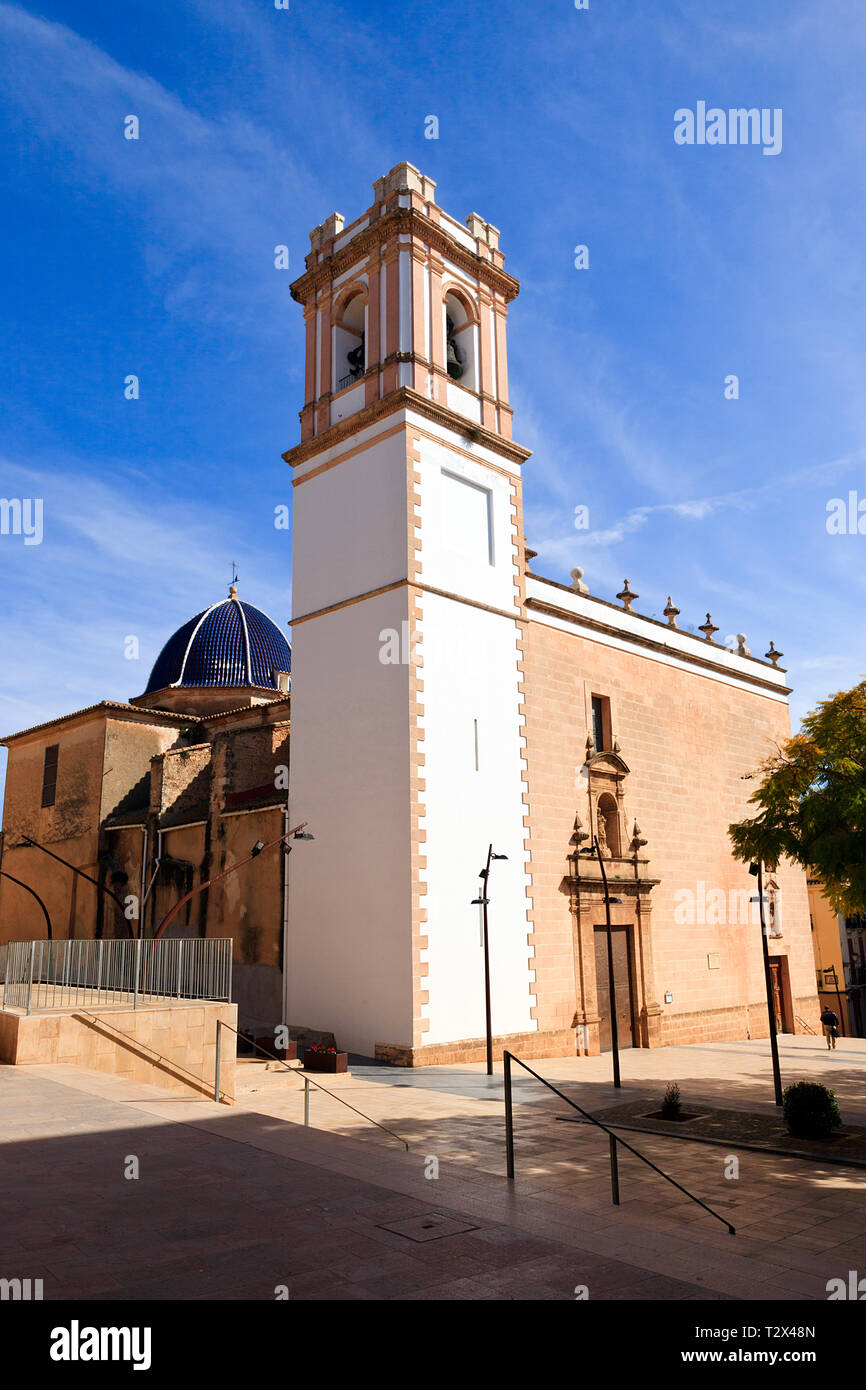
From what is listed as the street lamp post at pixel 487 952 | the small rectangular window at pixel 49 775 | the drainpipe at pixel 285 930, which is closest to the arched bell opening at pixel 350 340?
the drainpipe at pixel 285 930

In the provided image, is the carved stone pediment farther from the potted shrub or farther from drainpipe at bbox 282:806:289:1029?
the potted shrub

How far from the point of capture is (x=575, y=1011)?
19641 millimetres

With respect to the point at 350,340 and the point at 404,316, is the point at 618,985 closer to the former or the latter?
the point at 404,316

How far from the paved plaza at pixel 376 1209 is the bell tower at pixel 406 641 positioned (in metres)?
5.43

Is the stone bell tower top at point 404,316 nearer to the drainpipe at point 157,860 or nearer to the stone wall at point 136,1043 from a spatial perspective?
the drainpipe at point 157,860

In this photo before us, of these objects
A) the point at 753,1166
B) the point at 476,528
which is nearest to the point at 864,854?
the point at 753,1166

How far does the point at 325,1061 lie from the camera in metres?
15.4

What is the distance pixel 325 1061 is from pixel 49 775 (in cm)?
1708

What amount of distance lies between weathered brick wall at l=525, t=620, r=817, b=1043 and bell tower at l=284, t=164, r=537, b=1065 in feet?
3.00

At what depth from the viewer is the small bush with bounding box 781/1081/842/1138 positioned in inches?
421

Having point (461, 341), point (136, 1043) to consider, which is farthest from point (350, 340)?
point (136, 1043)
